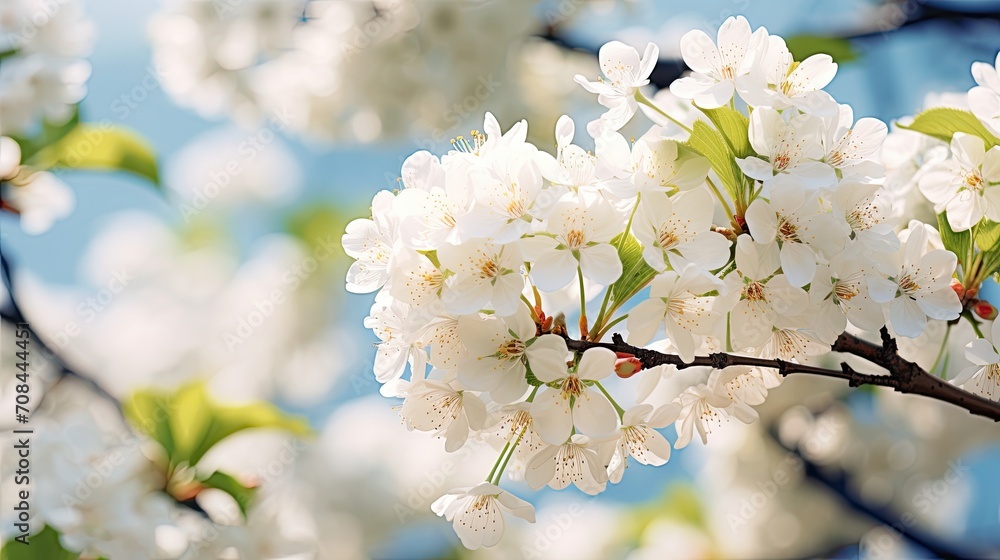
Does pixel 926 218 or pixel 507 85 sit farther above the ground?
pixel 926 218

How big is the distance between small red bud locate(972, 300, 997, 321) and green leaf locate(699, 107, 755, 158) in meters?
0.30

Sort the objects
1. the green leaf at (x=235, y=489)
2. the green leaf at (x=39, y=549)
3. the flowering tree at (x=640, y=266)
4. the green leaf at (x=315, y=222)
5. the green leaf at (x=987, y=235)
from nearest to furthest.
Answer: the flowering tree at (x=640, y=266), the green leaf at (x=987, y=235), the green leaf at (x=39, y=549), the green leaf at (x=235, y=489), the green leaf at (x=315, y=222)

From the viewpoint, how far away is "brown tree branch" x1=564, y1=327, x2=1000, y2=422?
2.10 ft

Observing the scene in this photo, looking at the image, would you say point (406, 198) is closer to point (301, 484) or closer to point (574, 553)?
point (301, 484)

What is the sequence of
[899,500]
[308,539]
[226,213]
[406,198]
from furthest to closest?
[226,213], [899,500], [308,539], [406,198]

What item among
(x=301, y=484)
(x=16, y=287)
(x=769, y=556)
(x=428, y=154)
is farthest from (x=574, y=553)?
(x=428, y=154)

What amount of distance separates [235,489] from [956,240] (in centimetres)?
106

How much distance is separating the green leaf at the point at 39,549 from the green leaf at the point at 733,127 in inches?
41.8

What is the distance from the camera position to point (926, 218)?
0.98 metres

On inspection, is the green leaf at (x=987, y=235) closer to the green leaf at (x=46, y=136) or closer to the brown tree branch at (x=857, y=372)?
the brown tree branch at (x=857, y=372)

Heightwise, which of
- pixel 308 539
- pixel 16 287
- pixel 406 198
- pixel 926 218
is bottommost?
pixel 308 539

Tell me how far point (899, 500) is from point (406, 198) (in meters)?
2.27

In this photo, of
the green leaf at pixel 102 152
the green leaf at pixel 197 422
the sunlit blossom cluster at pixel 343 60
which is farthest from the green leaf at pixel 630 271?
the sunlit blossom cluster at pixel 343 60

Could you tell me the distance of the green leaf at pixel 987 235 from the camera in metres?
0.74
